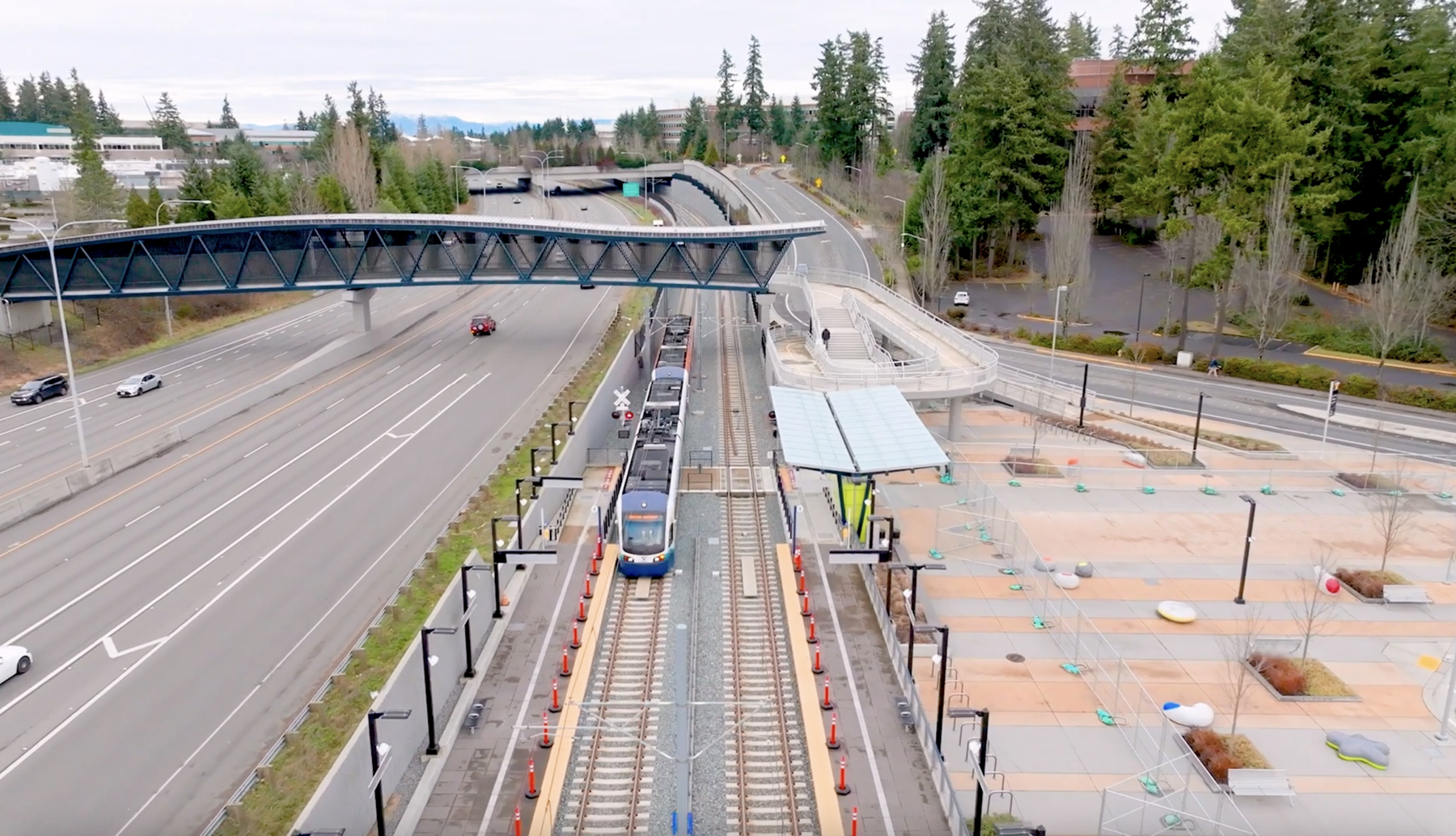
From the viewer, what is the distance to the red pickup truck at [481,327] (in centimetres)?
6450

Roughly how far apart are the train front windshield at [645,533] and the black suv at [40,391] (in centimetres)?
3767

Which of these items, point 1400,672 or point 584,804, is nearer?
point 584,804

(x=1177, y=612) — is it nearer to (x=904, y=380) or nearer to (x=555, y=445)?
(x=904, y=380)

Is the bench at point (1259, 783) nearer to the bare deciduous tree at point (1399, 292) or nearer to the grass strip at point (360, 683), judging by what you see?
the grass strip at point (360, 683)

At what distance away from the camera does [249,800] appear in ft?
56.0

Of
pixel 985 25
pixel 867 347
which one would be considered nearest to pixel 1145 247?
pixel 985 25

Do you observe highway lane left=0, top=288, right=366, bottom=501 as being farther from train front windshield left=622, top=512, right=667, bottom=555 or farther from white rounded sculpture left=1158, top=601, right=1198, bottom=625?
white rounded sculpture left=1158, top=601, right=1198, bottom=625

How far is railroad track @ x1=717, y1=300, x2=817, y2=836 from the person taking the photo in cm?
1706

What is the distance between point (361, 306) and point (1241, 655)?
177 feet

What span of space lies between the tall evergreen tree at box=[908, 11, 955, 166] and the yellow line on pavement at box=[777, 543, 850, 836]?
7437 centimetres

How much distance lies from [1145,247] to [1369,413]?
126 ft

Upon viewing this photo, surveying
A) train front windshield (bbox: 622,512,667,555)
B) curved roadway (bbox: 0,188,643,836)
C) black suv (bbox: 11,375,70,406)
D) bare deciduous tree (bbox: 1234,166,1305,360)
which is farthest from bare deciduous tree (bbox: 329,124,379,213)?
bare deciduous tree (bbox: 1234,166,1305,360)

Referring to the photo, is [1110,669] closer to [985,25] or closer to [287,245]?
[287,245]

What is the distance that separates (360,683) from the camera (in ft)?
68.9
